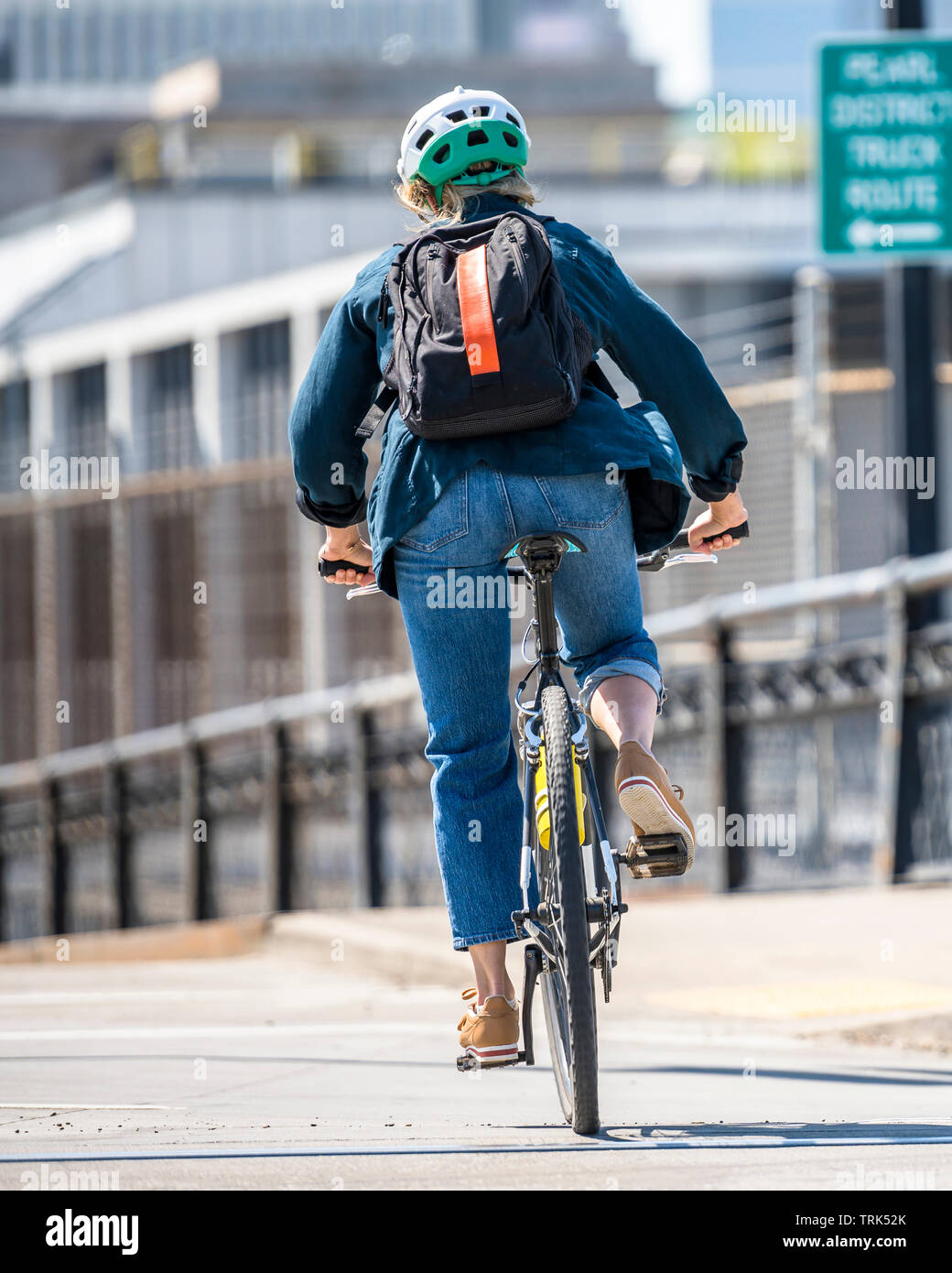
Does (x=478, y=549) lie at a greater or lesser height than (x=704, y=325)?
lesser

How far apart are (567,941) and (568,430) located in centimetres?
90

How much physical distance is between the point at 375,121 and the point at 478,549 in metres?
36.8

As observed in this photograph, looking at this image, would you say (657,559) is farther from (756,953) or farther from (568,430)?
(756,953)

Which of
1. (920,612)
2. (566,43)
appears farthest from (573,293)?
(566,43)

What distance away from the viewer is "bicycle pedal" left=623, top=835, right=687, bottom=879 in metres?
3.79

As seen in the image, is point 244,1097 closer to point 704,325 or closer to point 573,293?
point 573,293

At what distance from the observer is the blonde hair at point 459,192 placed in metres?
4.01

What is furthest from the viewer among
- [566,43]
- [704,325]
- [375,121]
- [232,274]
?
[566,43]

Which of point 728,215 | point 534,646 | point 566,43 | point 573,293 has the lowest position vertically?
point 534,646

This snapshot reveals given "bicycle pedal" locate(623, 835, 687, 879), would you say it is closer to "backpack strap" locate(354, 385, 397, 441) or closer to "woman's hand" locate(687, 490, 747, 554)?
"woman's hand" locate(687, 490, 747, 554)

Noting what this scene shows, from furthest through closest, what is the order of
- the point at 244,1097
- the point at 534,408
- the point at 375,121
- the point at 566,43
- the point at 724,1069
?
the point at 566,43
the point at 375,121
the point at 724,1069
the point at 244,1097
the point at 534,408

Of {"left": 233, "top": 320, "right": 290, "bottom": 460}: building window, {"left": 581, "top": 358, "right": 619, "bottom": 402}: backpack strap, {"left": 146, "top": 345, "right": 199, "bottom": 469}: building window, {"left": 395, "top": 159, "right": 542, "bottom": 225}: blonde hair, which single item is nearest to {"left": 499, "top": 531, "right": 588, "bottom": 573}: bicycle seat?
{"left": 581, "top": 358, "right": 619, "bottom": 402}: backpack strap

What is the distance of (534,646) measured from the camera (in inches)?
159

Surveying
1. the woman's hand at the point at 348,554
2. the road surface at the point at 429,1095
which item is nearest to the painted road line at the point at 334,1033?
the road surface at the point at 429,1095
